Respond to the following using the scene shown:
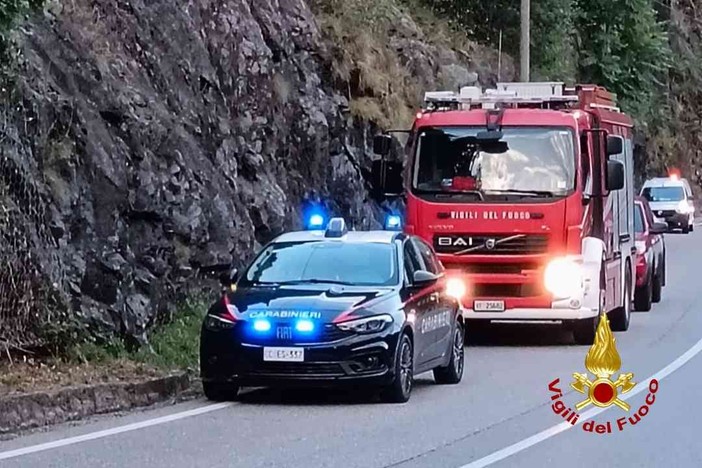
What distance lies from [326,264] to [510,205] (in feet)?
16.9

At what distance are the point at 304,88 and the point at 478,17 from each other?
16.7 metres

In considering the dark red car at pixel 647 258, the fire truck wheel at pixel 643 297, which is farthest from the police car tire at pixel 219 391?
the fire truck wheel at pixel 643 297

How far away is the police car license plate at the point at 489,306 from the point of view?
1952 cm

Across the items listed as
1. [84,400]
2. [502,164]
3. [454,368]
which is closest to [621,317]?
[502,164]

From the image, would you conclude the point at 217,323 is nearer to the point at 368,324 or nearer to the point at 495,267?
the point at 368,324

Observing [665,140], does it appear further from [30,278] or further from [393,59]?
[30,278]

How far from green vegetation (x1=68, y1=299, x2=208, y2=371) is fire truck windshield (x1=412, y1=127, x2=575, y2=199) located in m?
4.12

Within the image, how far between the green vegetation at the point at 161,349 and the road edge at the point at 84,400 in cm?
71

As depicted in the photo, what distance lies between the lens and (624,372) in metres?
16.3

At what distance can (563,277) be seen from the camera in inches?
760

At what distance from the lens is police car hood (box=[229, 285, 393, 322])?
44.7 ft

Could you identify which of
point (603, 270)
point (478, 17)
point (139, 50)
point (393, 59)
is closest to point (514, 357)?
point (603, 270)

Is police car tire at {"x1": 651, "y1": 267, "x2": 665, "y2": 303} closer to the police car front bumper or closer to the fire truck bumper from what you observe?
the fire truck bumper

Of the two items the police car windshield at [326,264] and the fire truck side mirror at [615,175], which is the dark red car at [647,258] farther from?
the police car windshield at [326,264]
